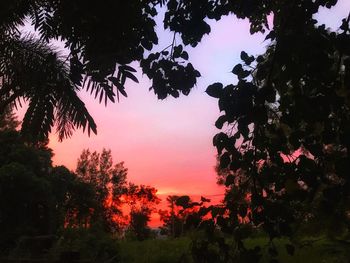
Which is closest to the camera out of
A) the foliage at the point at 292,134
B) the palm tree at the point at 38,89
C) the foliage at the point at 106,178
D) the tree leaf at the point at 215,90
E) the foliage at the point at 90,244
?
the foliage at the point at 292,134

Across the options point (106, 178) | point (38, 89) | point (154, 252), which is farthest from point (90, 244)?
point (106, 178)

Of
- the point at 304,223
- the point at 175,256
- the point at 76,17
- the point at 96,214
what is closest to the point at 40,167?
the point at 96,214

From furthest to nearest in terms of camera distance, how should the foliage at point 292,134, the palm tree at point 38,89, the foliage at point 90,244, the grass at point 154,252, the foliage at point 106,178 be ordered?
1. the foliage at point 106,178
2. the grass at point 154,252
3. the foliage at point 90,244
4. the palm tree at point 38,89
5. the foliage at point 292,134

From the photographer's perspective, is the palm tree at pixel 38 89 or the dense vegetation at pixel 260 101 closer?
the dense vegetation at pixel 260 101

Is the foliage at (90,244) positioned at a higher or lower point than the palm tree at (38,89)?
lower

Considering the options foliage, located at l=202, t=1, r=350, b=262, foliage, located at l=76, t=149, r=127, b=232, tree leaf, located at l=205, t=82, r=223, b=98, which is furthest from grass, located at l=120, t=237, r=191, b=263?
foliage, located at l=76, t=149, r=127, b=232

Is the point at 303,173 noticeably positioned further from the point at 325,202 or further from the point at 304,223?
the point at 304,223

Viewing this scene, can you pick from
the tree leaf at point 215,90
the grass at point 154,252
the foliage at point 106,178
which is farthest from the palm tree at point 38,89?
the foliage at point 106,178

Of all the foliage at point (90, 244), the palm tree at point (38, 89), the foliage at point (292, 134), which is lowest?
the foliage at point (292, 134)

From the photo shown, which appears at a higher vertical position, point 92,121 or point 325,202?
point 92,121

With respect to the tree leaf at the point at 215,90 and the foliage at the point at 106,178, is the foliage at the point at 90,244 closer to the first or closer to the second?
the tree leaf at the point at 215,90

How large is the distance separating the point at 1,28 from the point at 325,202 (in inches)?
350

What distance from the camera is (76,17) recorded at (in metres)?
3.05

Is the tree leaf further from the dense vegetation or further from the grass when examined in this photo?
the grass
